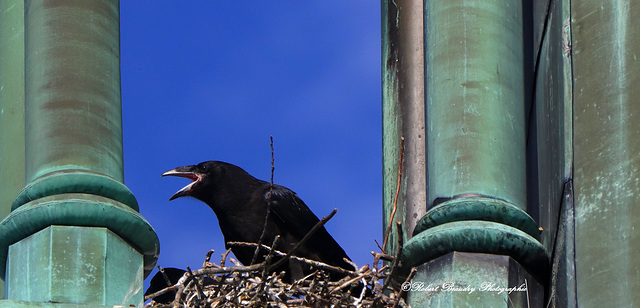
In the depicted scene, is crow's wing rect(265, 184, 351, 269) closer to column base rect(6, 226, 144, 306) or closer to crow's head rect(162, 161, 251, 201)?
crow's head rect(162, 161, 251, 201)

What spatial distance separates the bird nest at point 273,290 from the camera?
1238 cm

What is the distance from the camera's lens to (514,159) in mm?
13039

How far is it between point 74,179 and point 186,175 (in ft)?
15.2

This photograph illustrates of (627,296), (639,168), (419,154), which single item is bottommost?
(627,296)

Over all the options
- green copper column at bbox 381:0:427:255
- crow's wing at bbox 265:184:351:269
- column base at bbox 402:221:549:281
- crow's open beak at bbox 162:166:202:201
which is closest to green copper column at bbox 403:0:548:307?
column base at bbox 402:221:549:281

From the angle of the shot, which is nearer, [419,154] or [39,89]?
[39,89]

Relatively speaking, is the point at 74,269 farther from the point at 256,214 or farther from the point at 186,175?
the point at 186,175

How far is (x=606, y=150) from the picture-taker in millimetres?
12367

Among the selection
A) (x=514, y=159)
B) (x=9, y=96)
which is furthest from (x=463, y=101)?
(x=9, y=96)

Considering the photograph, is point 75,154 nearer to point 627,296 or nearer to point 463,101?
point 463,101

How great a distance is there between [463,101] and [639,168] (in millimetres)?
1466

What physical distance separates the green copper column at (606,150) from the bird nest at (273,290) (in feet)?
3.58

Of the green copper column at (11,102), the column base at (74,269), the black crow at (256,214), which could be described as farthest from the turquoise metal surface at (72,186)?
the black crow at (256,214)

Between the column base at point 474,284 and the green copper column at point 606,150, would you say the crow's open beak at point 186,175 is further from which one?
the green copper column at point 606,150
